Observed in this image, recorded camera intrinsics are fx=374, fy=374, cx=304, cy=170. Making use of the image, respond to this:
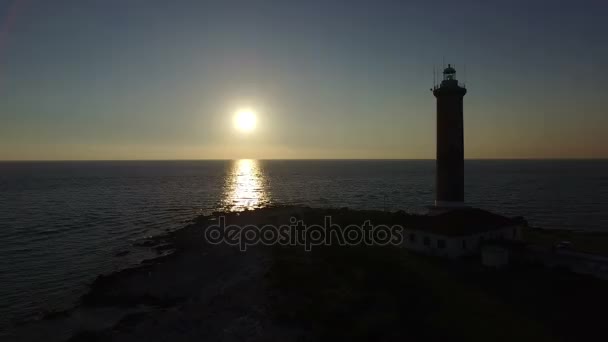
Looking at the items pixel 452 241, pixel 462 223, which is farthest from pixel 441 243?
pixel 462 223

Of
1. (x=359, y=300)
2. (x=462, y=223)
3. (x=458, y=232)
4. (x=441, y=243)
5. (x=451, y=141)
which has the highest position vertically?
(x=451, y=141)

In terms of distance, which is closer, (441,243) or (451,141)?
(441,243)

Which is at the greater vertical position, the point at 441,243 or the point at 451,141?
the point at 451,141

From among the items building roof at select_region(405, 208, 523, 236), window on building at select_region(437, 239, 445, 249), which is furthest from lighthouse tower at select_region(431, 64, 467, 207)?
window on building at select_region(437, 239, 445, 249)

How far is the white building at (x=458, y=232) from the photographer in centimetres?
2770

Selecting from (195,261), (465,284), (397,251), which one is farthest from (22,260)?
(465,284)

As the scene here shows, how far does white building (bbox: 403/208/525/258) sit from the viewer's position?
27703mm

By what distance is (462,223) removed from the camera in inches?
1129

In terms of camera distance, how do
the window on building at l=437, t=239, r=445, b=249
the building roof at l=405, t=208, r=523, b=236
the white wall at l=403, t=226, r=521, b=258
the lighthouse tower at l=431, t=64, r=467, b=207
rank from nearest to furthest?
the white wall at l=403, t=226, r=521, b=258
the window on building at l=437, t=239, r=445, b=249
the building roof at l=405, t=208, r=523, b=236
the lighthouse tower at l=431, t=64, r=467, b=207

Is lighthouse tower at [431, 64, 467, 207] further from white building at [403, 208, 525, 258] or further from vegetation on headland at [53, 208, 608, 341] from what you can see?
vegetation on headland at [53, 208, 608, 341]

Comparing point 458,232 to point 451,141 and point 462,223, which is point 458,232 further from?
point 451,141

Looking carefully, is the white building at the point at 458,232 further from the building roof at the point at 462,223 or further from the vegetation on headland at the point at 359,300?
the vegetation on headland at the point at 359,300

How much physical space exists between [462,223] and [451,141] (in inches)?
333

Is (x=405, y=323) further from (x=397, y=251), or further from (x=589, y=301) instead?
(x=397, y=251)
